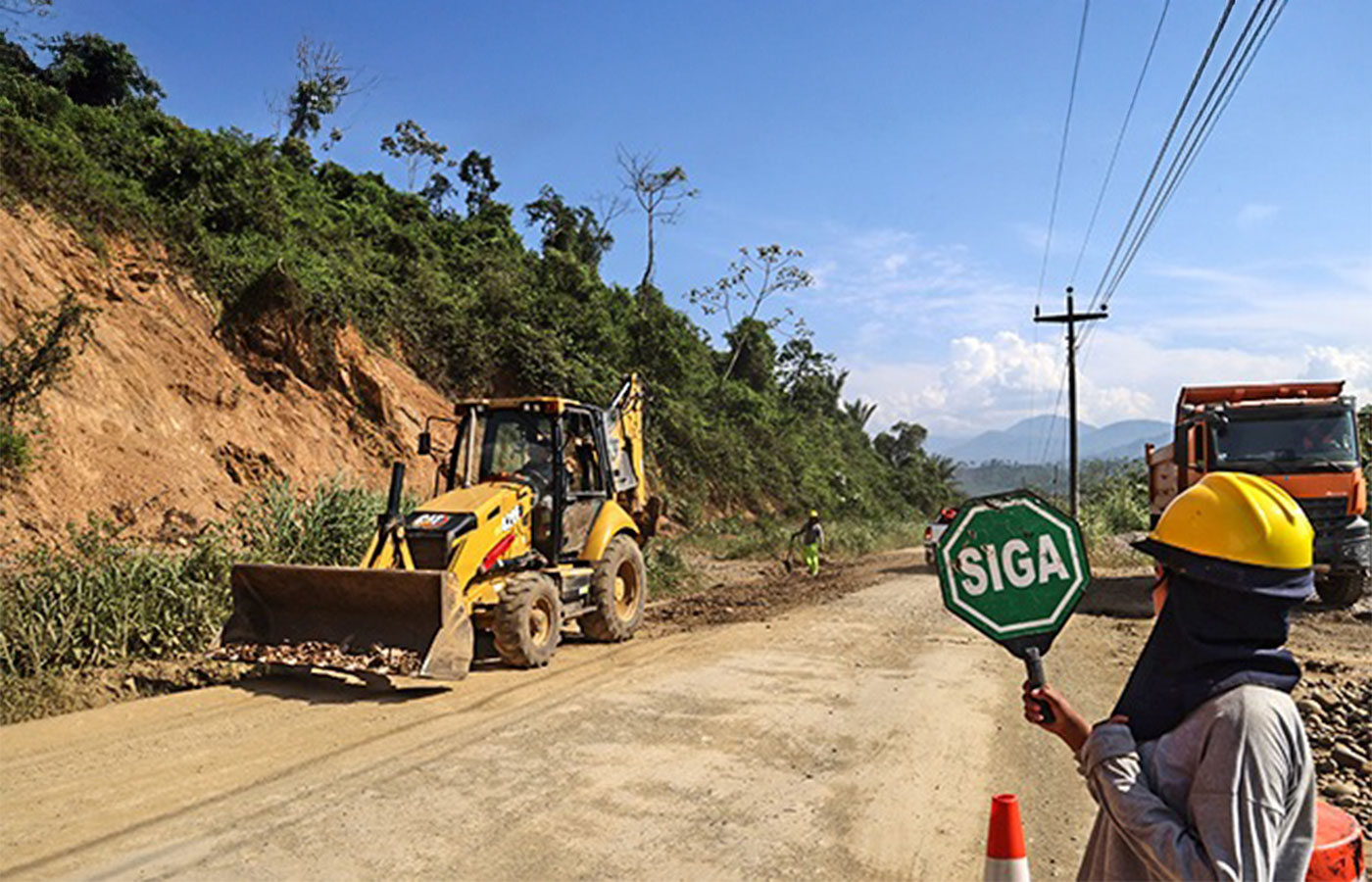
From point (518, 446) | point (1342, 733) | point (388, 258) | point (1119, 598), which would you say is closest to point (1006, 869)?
point (1342, 733)

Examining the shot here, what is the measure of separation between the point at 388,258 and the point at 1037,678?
2448 centimetres

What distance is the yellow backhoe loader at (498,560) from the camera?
793cm

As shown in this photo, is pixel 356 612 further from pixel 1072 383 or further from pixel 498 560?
pixel 1072 383

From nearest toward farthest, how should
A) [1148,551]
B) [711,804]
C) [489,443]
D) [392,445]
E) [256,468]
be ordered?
1. [1148,551]
2. [711,804]
3. [489,443]
4. [256,468]
5. [392,445]

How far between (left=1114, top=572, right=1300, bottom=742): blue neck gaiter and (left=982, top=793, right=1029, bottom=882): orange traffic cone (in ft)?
2.11

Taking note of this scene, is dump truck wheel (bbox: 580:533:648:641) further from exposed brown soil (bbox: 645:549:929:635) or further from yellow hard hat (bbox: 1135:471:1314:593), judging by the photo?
yellow hard hat (bbox: 1135:471:1314:593)

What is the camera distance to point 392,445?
738 inches

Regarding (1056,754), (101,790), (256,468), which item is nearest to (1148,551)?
(1056,754)

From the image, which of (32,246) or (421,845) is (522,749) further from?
(32,246)

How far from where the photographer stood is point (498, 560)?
942 centimetres

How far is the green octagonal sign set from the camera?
218cm

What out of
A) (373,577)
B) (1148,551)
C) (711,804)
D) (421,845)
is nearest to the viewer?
(1148,551)

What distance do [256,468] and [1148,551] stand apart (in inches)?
620

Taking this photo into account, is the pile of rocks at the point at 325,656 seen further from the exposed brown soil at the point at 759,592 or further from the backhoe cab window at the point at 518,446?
the exposed brown soil at the point at 759,592
